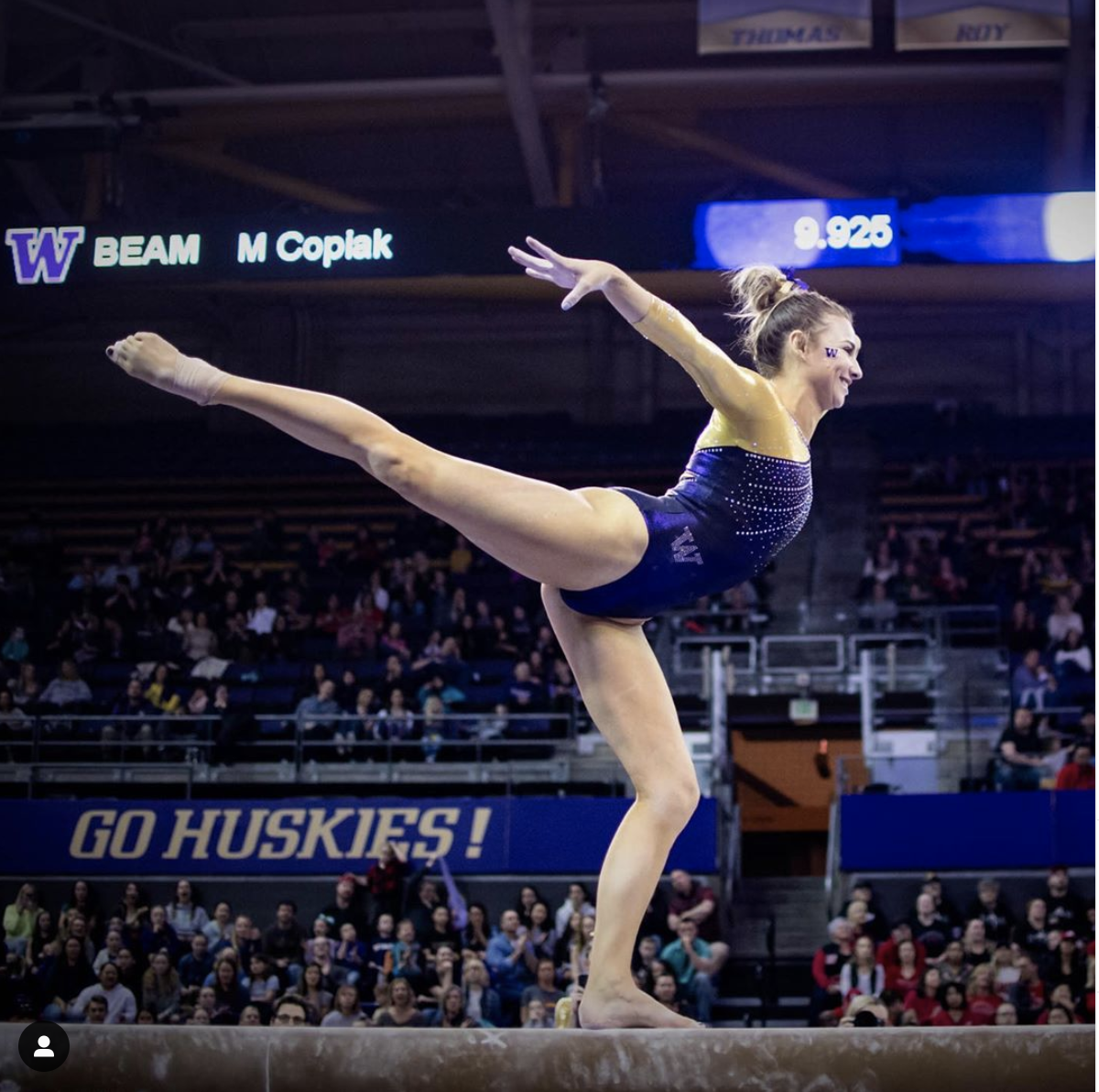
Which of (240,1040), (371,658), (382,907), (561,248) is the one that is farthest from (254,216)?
(240,1040)

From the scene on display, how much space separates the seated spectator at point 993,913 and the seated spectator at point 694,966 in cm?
178

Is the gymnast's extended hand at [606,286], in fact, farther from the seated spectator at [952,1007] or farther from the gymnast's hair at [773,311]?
the seated spectator at [952,1007]

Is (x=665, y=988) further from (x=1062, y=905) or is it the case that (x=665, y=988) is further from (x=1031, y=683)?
(x=1031, y=683)

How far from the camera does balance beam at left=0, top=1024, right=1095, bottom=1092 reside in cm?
302

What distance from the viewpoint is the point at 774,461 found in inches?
148

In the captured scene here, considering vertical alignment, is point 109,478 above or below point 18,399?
below

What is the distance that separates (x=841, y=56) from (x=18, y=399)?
11.6 m

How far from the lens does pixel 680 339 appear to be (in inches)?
143

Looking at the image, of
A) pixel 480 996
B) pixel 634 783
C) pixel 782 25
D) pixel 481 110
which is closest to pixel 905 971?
pixel 480 996

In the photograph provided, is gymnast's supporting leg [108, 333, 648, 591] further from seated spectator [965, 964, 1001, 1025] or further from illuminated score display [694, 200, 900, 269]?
illuminated score display [694, 200, 900, 269]

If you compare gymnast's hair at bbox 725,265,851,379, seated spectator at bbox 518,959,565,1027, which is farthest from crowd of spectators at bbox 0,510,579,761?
gymnast's hair at bbox 725,265,851,379

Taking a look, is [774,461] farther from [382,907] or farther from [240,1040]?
[382,907]

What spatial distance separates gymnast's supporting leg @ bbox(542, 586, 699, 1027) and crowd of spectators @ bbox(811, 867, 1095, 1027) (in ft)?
15.9

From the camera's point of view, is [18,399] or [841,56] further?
[18,399]
